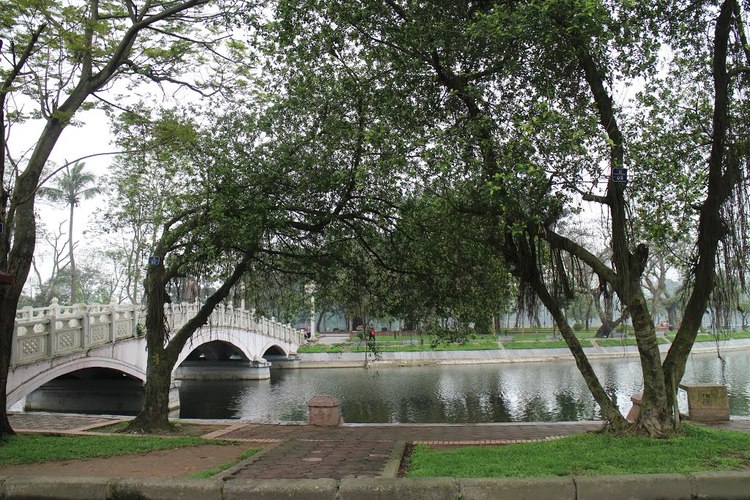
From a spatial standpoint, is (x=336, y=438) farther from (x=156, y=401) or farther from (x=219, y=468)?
(x=156, y=401)

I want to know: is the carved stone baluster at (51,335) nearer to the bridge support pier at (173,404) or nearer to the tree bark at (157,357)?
the tree bark at (157,357)

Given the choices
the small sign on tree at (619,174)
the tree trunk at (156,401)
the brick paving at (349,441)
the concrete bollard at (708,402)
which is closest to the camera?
the brick paving at (349,441)

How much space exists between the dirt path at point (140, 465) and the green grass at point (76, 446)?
0.24 m

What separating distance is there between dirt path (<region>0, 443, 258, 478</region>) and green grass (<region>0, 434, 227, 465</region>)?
0.80 feet

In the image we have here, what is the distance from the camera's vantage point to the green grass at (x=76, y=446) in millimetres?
7879

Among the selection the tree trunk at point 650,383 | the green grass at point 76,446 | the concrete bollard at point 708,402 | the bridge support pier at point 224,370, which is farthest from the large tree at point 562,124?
the bridge support pier at point 224,370

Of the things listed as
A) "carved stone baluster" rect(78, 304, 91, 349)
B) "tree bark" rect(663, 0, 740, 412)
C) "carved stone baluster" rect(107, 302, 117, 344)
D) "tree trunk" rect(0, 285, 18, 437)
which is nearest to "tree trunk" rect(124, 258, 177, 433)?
"tree trunk" rect(0, 285, 18, 437)

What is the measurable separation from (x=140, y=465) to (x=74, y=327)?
409 inches

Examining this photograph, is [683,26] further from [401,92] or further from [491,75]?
[401,92]

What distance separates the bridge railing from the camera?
46.5ft

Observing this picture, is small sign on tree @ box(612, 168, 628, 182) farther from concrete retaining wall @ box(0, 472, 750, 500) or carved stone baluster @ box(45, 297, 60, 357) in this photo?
carved stone baluster @ box(45, 297, 60, 357)

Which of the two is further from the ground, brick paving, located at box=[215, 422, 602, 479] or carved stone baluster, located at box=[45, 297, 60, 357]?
carved stone baluster, located at box=[45, 297, 60, 357]

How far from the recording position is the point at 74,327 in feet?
53.0

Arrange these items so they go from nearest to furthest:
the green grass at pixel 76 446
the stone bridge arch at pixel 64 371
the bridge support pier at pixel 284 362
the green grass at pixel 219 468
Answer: the green grass at pixel 219 468, the green grass at pixel 76 446, the stone bridge arch at pixel 64 371, the bridge support pier at pixel 284 362
